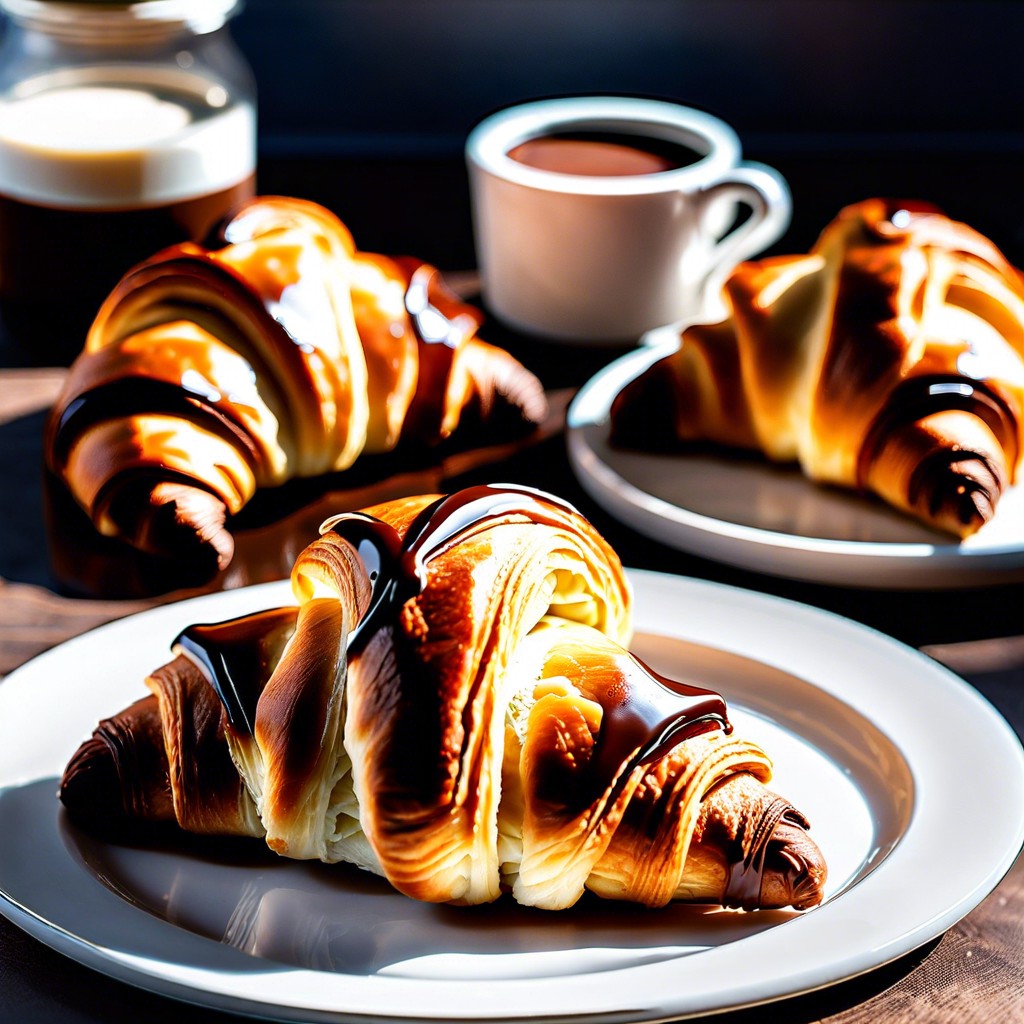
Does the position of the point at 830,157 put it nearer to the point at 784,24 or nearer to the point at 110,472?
the point at 784,24

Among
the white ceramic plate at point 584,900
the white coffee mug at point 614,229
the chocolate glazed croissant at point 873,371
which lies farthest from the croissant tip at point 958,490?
the white coffee mug at point 614,229

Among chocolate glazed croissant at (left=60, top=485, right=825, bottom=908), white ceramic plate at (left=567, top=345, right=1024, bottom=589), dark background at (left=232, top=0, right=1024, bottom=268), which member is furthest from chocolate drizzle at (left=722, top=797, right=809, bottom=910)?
dark background at (left=232, top=0, right=1024, bottom=268)

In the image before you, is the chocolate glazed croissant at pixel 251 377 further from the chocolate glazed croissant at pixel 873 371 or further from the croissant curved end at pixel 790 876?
the croissant curved end at pixel 790 876

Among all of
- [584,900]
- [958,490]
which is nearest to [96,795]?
[584,900]

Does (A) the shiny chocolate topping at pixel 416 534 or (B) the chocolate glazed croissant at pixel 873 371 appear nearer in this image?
(A) the shiny chocolate topping at pixel 416 534

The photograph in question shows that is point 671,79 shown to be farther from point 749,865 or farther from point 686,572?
point 749,865

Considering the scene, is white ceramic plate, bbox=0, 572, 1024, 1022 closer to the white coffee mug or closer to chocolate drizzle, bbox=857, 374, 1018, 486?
chocolate drizzle, bbox=857, 374, 1018, 486
